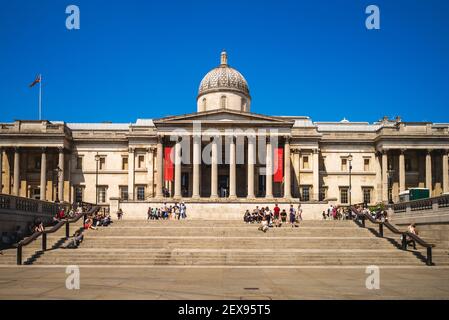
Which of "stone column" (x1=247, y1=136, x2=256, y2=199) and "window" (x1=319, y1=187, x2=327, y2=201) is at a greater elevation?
"stone column" (x1=247, y1=136, x2=256, y2=199)

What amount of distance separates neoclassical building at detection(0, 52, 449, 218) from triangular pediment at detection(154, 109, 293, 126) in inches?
4.4

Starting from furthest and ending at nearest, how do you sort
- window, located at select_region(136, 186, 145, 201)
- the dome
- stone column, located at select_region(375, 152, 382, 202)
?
the dome → stone column, located at select_region(375, 152, 382, 202) → window, located at select_region(136, 186, 145, 201)

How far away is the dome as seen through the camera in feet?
216

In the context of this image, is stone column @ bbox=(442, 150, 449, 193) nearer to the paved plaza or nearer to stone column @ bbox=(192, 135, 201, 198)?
stone column @ bbox=(192, 135, 201, 198)

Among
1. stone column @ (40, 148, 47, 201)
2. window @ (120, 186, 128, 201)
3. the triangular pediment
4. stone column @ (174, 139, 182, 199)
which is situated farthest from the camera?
window @ (120, 186, 128, 201)

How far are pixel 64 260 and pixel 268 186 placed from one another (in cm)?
3242

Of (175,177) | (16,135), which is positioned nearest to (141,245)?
(175,177)

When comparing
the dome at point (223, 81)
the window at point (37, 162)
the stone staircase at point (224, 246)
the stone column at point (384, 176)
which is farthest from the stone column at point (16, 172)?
the stone column at point (384, 176)

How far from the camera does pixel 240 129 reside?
56.9 meters

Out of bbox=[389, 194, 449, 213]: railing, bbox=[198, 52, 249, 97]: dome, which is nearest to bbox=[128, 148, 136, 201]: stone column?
bbox=[198, 52, 249, 97]: dome

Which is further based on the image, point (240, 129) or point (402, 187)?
point (402, 187)

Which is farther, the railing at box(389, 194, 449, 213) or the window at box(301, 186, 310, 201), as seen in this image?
the window at box(301, 186, 310, 201)

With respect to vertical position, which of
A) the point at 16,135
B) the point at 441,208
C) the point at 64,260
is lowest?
the point at 64,260
